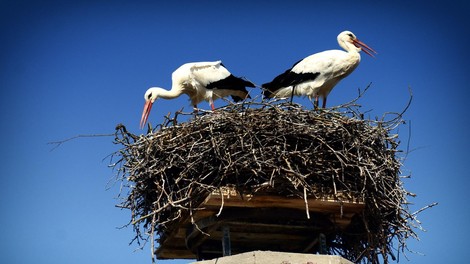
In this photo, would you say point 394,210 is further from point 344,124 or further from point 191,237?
point 191,237

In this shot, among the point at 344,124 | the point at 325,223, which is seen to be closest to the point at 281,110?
the point at 344,124

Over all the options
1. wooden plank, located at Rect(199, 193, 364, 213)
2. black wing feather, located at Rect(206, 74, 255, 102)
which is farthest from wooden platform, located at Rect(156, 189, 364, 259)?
black wing feather, located at Rect(206, 74, 255, 102)

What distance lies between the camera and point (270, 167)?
7055 millimetres

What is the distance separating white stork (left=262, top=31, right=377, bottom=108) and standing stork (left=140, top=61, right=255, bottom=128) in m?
0.62

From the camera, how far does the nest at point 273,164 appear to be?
7082 mm

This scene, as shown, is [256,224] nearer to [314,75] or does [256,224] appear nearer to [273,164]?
[273,164]

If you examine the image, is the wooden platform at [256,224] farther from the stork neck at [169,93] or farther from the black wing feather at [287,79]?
the stork neck at [169,93]

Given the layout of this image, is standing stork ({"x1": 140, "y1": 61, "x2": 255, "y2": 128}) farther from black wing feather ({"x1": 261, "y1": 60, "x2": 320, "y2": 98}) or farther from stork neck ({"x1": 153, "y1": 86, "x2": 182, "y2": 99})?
black wing feather ({"x1": 261, "y1": 60, "x2": 320, "y2": 98})

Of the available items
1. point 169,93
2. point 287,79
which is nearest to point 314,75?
point 287,79

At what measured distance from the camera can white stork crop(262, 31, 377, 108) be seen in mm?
9875

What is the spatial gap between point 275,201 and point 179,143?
37.0 inches

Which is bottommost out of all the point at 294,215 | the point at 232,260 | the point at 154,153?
the point at 232,260

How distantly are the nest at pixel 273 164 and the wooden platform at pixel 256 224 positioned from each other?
93 millimetres

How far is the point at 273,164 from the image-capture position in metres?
7.04
